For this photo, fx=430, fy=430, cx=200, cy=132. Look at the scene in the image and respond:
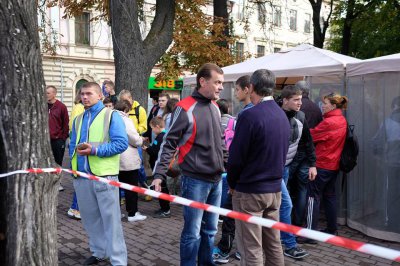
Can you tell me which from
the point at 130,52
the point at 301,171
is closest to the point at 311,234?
the point at 301,171

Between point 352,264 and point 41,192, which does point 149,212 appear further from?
point 41,192

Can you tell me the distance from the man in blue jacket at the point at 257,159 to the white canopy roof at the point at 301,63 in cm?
332

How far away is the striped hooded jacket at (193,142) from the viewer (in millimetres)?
3541

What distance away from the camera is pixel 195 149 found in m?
3.58

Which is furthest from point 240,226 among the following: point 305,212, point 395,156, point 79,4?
point 79,4

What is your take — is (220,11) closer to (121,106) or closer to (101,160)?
(121,106)

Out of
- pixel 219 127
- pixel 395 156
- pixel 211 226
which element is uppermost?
pixel 219 127

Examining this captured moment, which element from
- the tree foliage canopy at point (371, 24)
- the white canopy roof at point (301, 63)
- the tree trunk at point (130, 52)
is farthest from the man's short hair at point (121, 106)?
the tree foliage canopy at point (371, 24)

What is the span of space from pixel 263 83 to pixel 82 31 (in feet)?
85.6

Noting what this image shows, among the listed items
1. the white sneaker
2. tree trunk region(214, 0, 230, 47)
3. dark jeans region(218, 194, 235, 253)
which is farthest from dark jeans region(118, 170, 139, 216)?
tree trunk region(214, 0, 230, 47)

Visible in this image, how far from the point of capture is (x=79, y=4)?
461 inches

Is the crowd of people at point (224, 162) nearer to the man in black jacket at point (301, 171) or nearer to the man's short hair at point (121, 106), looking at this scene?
the man in black jacket at point (301, 171)

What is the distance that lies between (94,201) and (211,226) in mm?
1148

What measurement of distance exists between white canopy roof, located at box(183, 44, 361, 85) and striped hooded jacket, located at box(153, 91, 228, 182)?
10.8ft
